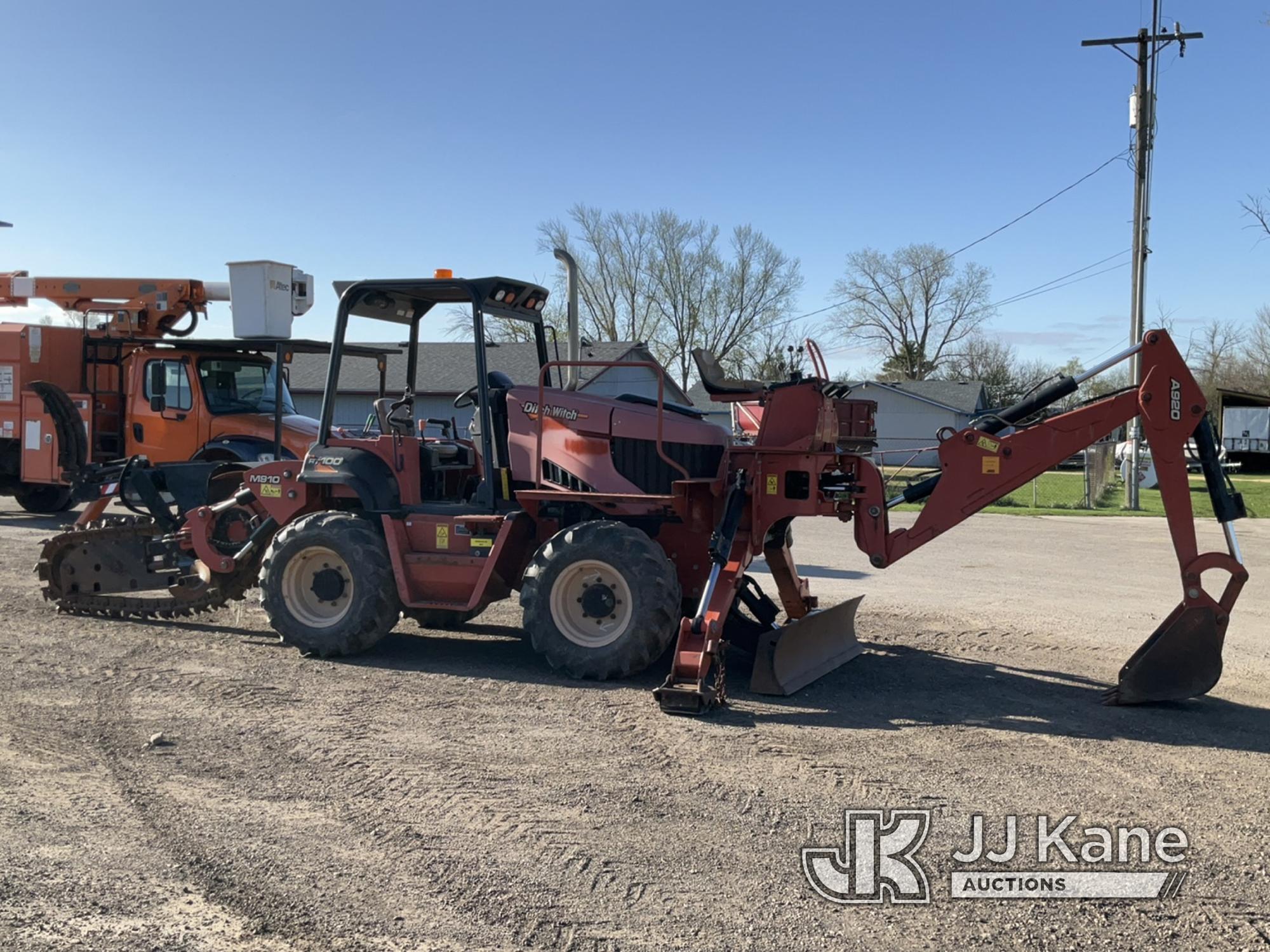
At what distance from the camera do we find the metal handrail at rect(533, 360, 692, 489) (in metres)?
7.25

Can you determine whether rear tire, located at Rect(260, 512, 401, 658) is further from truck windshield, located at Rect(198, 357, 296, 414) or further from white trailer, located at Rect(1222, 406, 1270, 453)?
white trailer, located at Rect(1222, 406, 1270, 453)

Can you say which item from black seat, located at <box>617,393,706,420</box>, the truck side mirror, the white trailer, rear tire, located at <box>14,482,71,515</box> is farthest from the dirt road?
the white trailer

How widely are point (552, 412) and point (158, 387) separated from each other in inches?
381

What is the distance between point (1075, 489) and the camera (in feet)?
107

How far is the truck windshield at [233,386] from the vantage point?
1525 centimetres

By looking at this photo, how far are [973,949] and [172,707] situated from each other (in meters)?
4.98

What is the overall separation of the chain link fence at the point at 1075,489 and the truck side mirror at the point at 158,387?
36.3ft

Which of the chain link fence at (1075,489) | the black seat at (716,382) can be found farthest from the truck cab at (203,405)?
the chain link fence at (1075,489)

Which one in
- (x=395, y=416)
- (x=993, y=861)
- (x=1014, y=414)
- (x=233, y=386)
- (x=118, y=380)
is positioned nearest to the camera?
(x=993, y=861)

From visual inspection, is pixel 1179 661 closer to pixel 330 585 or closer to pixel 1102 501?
pixel 330 585

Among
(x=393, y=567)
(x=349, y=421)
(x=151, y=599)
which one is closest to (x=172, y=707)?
(x=393, y=567)

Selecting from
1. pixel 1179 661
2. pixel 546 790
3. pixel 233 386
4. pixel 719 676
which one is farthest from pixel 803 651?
pixel 233 386

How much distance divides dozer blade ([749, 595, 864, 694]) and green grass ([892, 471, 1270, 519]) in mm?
10745

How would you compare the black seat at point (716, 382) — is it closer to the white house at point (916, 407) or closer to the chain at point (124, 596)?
the chain at point (124, 596)
